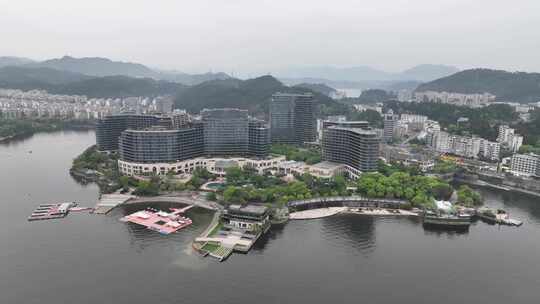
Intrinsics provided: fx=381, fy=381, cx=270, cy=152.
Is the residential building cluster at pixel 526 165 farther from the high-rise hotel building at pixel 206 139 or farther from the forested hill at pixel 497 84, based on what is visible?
the forested hill at pixel 497 84

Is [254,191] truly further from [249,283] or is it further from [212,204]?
[249,283]

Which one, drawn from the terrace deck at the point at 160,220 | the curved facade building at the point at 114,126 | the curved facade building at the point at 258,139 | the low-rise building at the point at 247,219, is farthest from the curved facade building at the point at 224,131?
the low-rise building at the point at 247,219

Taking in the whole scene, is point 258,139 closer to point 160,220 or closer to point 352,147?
A: point 352,147

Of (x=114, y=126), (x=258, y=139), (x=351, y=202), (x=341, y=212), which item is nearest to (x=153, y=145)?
(x=258, y=139)

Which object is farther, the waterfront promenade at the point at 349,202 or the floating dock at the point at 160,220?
the waterfront promenade at the point at 349,202

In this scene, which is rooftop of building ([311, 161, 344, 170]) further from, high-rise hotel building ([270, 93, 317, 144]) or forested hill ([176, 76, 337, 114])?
forested hill ([176, 76, 337, 114])

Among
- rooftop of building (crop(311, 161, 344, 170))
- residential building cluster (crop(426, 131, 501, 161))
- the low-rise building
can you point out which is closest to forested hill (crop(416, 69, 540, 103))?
residential building cluster (crop(426, 131, 501, 161))

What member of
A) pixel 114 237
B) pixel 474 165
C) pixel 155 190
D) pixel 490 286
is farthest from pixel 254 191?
pixel 474 165
